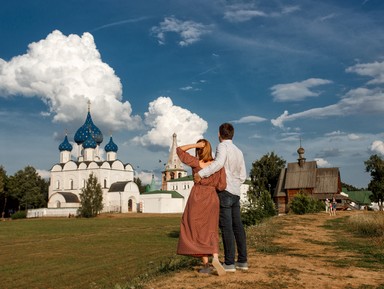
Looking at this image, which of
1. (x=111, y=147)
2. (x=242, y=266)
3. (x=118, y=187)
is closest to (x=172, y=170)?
→ (x=111, y=147)

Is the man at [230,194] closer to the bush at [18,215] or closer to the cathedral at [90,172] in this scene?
the bush at [18,215]

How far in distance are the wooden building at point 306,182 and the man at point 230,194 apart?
1564 inches

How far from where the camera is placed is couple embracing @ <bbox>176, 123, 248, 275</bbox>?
20.2 feet

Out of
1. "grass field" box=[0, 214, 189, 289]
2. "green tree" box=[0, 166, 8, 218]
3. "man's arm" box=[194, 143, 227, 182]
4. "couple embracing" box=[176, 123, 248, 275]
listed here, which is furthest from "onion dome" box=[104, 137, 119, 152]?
"man's arm" box=[194, 143, 227, 182]

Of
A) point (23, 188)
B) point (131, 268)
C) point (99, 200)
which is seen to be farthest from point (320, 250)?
point (23, 188)

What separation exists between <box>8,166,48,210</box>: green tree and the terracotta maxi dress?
228ft

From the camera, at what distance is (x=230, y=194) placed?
6348 millimetres

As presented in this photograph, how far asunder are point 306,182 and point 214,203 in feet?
138

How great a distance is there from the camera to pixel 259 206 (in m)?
21.5

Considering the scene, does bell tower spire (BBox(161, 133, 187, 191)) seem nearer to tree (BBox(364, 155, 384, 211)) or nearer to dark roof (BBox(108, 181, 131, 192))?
dark roof (BBox(108, 181, 131, 192))

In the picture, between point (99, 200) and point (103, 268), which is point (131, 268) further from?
point (99, 200)

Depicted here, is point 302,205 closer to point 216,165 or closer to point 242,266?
point 242,266

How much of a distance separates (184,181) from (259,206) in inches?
2236

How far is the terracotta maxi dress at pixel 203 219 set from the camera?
613 centimetres
